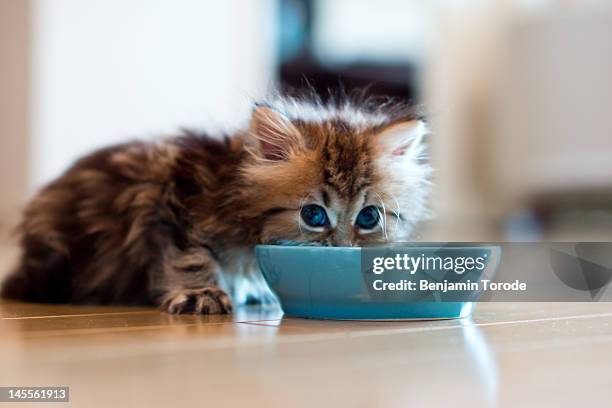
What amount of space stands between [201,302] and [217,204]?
0.20m

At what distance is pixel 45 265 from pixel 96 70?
8.81 ft

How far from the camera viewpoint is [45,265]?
2.03 m

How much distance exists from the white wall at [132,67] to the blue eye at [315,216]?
8.17 ft

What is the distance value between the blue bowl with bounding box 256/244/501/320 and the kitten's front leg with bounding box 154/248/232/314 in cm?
20

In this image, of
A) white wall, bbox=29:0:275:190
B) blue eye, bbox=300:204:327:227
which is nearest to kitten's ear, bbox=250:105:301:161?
blue eye, bbox=300:204:327:227

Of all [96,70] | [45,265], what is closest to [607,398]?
[45,265]

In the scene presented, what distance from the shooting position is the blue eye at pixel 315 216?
1601 millimetres

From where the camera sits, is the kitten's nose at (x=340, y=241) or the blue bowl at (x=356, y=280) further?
the kitten's nose at (x=340, y=241)

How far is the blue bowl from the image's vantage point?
1451 millimetres

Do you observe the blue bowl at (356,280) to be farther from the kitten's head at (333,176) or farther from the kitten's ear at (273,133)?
the kitten's ear at (273,133)

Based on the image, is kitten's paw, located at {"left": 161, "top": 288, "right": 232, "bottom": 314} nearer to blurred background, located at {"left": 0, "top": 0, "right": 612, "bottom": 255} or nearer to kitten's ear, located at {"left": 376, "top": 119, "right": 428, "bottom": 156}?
kitten's ear, located at {"left": 376, "top": 119, "right": 428, "bottom": 156}

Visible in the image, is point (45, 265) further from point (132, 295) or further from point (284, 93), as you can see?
point (284, 93)

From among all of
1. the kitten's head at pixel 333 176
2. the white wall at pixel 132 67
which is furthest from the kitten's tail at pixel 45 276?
the white wall at pixel 132 67

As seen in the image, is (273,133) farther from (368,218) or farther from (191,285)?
(191,285)
